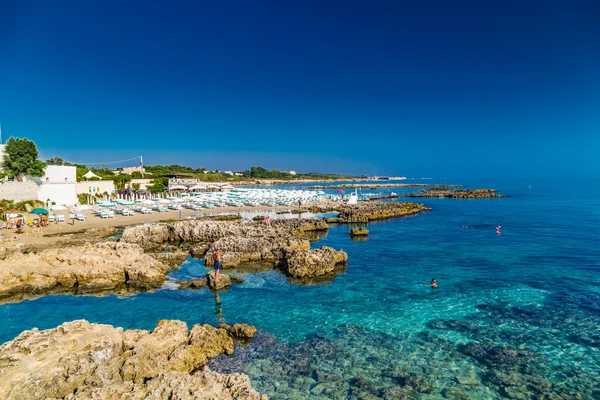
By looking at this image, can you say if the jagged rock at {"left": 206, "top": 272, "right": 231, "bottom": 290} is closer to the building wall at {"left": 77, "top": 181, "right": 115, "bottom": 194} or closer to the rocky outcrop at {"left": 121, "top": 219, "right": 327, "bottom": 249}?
the rocky outcrop at {"left": 121, "top": 219, "right": 327, "bottom": 249}

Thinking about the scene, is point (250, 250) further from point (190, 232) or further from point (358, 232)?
point (358, 232)

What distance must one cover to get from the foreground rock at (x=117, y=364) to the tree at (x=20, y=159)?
137 ft

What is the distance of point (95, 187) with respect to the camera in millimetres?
53531

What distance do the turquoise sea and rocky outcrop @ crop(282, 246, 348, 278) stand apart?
910mm

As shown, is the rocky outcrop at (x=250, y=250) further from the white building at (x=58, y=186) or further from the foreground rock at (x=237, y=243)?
the white building at (x=58, y=186)

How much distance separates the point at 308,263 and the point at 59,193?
40260mm

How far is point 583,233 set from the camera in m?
32.8

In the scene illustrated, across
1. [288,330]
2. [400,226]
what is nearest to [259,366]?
[288,330]

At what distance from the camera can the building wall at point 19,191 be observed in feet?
123

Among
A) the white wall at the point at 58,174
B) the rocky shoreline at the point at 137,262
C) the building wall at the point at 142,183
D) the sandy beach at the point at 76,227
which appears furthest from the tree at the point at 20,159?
the rocky shoreline at the point at 137,262

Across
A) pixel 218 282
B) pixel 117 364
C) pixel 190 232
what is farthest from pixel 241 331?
pixel 190 232

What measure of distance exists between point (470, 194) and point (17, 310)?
292ft

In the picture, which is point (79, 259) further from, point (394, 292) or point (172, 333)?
point (394, 292)

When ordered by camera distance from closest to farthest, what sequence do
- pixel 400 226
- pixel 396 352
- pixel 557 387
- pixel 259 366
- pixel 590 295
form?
pixel 557 387 < pixel 259 366 < pixel 396 352 < pixel 590 295 < pixel 400 226
